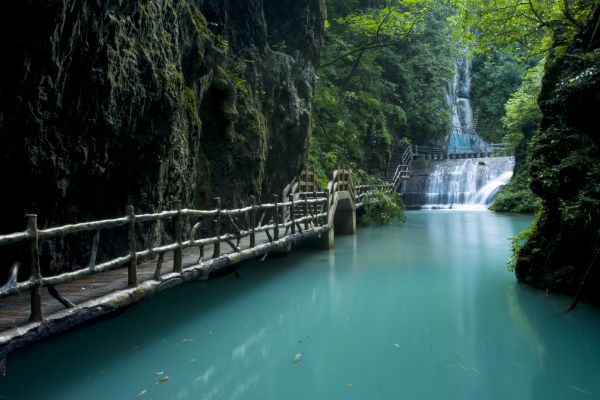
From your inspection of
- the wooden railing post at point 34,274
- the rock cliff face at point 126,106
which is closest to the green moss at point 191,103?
the rock cliff face at point 126,106

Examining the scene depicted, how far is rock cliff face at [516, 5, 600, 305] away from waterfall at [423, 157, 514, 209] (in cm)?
2113

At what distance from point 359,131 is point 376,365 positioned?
22.1 meters

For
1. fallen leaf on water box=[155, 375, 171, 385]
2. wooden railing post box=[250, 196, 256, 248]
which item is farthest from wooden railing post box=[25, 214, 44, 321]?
wooden railing post box=[250, 196, 256, 248]

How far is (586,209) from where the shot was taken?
7832 mm

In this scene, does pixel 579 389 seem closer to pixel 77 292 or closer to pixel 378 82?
pixel 77 292

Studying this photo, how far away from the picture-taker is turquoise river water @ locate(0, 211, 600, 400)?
553cm

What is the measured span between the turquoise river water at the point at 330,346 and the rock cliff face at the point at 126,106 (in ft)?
6.28

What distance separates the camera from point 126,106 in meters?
7.12

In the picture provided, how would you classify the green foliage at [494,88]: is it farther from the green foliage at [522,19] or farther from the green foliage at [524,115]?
the green foliage at [522,19]

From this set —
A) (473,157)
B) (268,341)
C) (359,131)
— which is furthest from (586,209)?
(473,157)

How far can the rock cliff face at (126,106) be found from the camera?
17.7 feet

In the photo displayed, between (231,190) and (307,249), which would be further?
(307,249)

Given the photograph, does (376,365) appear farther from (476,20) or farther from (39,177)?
(476,20)

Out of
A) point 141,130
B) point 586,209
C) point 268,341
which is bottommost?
point 268,341
